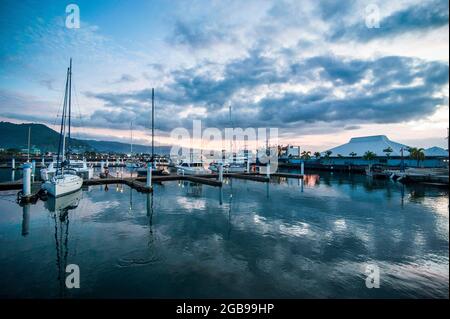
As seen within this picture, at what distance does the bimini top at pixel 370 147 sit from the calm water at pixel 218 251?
8804 centimetres

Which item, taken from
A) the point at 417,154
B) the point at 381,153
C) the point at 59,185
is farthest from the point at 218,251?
the point at 381,153

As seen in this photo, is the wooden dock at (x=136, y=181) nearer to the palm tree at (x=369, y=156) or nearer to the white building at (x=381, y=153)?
the palm tree at (x=369, y=156)

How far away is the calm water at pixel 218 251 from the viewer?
7400 millimetres

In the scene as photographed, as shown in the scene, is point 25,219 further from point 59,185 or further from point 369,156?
point 369,156

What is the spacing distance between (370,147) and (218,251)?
108931 millimetres

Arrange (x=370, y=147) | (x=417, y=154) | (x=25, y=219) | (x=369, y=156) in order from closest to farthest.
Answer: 1. (x=25, y=219)
2. (x=417, y=154)
3. (x=369, y=156)
4. (x=370, y=147)

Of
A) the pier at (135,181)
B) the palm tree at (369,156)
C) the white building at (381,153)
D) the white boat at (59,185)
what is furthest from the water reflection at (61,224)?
the palm tree at (369,156)

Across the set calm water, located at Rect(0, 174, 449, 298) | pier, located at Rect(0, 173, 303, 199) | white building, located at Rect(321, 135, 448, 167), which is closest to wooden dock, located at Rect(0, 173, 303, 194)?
pier, located at Rect(0, 173, 303, 199)

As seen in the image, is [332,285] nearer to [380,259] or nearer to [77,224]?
[380,259]

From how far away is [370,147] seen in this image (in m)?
98.2

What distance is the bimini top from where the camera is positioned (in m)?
92.3

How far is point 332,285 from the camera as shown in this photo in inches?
301

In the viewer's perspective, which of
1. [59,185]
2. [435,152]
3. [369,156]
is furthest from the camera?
[369,156]
